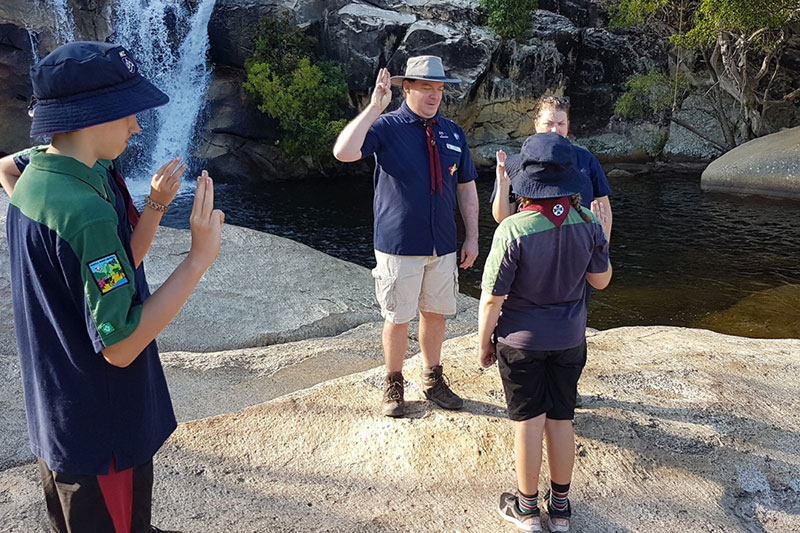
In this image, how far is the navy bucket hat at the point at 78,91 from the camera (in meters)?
1.54

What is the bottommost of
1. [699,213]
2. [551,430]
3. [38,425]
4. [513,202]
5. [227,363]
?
[699,213]

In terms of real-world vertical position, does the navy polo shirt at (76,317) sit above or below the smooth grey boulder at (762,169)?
above

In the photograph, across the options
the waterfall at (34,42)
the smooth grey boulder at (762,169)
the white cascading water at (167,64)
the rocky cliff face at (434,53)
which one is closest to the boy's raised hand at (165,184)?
the smooth grey boulder at (762,169)

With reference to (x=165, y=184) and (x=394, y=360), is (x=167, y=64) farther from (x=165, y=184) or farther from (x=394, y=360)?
(x=165, y=184)

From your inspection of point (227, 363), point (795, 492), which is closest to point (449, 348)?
point (227, 363)

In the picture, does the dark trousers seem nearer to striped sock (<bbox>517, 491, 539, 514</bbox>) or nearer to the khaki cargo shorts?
striped sock (<bbox>517, 491, 539, 514</bbox>)

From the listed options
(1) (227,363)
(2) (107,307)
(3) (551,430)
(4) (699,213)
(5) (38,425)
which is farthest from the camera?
(4) (699,213)

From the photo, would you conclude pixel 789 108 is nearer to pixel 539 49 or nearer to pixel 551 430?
pixel 539 49

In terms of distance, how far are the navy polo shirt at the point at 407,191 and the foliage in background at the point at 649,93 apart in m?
15.7

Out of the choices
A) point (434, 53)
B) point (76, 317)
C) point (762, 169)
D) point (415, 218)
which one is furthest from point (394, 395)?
point (434, 53)

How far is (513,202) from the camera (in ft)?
10.7

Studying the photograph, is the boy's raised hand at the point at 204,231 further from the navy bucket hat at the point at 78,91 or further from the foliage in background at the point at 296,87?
the foliage in background at the point at 296,87

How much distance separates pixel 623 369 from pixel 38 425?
313cm

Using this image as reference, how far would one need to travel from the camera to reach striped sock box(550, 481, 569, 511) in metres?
2.50
